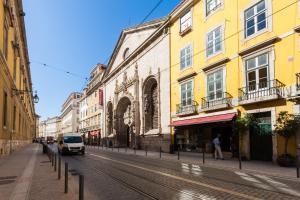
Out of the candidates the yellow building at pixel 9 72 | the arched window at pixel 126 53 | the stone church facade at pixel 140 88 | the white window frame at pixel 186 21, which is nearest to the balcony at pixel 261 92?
the white window frame at pixel 186 21

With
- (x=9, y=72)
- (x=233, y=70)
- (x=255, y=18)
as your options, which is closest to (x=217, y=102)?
(x=233, y=70)

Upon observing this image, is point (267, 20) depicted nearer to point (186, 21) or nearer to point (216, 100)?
point (216, 100)

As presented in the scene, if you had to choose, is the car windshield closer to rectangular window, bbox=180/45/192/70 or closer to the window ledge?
rectangular window, bbox=180/45/192/70

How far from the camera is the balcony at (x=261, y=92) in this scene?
59.0 feet

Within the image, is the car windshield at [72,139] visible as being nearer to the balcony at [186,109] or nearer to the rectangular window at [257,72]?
the balcony at [186,109]

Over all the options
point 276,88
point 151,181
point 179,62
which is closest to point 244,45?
point 276,88

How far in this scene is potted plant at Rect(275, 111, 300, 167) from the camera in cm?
1641

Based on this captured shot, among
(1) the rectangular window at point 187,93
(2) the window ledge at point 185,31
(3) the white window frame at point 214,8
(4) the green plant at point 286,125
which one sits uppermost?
(3) the white window frame at point 214,8

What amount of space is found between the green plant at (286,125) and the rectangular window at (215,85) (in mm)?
6680

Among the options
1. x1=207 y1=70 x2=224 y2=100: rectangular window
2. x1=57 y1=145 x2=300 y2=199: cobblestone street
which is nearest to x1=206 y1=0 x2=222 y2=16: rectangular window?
x1=207 y1=70 x2=224 y2=100: rectangular window

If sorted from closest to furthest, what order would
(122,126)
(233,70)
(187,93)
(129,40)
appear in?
(233,70) → (187,93) → (129,40) → (122,126)

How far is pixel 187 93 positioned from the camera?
1118 inches

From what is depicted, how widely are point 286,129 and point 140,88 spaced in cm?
2508

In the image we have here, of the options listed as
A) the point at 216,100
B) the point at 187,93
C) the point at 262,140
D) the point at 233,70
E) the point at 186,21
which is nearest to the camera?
the point at 262,140
